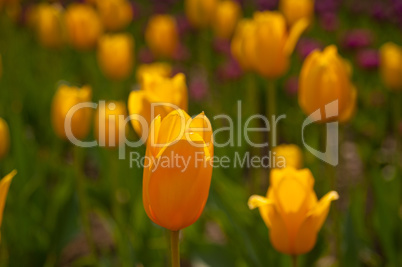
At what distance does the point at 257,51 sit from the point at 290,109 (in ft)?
4.09

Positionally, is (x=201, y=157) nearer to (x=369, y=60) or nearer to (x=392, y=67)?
(x=392, y=67)

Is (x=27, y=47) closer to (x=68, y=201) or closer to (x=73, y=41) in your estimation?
(x=73, y=41)

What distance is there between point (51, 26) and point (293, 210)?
1.86m

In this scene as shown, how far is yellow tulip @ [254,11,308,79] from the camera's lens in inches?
61.7

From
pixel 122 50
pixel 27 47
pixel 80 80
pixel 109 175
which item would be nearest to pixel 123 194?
pixel 109 175

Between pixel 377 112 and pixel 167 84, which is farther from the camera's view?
pixel 377 112

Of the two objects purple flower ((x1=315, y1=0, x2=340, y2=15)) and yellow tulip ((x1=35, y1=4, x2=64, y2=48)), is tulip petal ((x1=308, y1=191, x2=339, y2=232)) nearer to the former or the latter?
yellow tulip ((x1=35, y1=4, x2=64, y2=48))

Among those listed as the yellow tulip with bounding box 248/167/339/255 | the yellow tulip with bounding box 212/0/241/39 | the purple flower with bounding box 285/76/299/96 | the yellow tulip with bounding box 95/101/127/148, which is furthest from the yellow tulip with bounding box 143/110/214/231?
the yellow tulip with bounding box 212/0/241/39

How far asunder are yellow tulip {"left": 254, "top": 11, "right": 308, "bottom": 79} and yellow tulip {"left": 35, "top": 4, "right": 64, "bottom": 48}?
1.13m

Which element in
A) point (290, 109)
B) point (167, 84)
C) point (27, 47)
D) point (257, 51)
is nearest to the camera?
point (167, 84)

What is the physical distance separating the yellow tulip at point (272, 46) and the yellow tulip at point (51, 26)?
1.13 meters

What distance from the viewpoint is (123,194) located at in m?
1.96

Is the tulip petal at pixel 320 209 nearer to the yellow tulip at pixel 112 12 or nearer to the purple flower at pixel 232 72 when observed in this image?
the purple flower at pixel 232 72

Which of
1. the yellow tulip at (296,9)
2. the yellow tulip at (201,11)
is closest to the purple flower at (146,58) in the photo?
the yellow tulip at (201,11)
